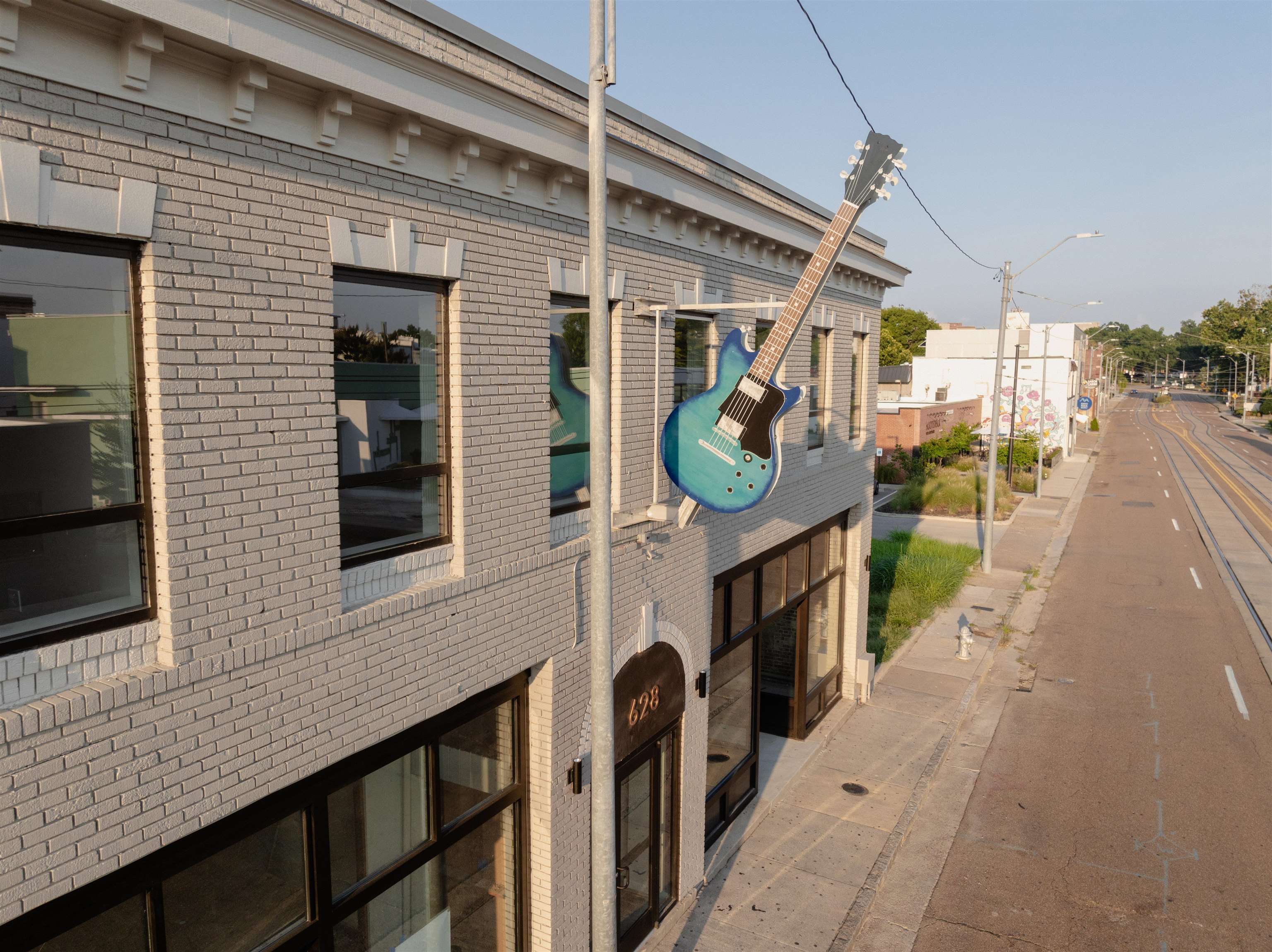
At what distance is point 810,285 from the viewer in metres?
7.87

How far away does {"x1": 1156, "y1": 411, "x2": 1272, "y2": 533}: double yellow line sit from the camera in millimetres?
33781

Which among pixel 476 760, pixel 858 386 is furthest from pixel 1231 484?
pixel 476 760

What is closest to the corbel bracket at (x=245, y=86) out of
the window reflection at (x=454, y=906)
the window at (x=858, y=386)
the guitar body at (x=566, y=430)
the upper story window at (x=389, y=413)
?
the upper story window at (x=389, y=413)

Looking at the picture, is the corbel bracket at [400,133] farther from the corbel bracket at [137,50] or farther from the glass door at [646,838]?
the glass door at [646,838]

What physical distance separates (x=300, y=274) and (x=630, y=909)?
6805mm

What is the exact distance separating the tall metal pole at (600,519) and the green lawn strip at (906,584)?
41.5 ft

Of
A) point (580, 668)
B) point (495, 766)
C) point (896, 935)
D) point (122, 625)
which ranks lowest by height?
point (896, 935)

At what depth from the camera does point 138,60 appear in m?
4.03

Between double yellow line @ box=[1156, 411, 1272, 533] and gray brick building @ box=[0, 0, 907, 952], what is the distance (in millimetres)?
32663

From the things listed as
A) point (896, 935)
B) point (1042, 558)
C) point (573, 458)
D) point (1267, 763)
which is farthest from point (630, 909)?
point (1042, 558)

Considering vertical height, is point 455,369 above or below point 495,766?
above

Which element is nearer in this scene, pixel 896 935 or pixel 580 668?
pixel 580 668

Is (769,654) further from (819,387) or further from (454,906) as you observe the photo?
(454,906)

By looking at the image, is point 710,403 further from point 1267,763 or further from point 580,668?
point 1267,763
